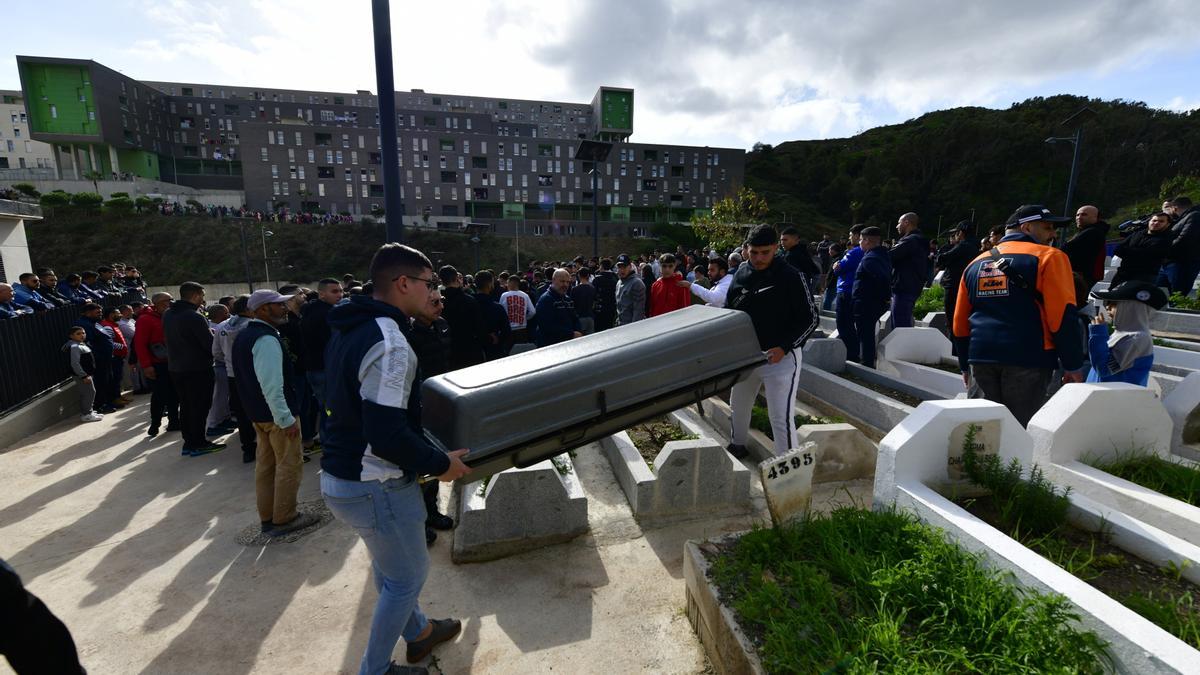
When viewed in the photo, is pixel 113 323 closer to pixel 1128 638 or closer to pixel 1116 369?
pixel 1128 638

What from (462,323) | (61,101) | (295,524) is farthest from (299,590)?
(61,101)

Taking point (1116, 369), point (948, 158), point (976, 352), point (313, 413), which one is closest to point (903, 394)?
point (1116, 369)

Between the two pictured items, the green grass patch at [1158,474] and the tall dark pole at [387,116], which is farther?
the tall dark pole at [387,116]

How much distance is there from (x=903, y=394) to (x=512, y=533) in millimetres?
4765

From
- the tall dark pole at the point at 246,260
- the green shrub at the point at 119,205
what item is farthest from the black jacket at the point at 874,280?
the green shrub at the point at 119,205

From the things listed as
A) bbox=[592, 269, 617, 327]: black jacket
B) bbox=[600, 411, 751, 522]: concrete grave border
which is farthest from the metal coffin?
bbox=[592, 269, 617, 327]: black jacket

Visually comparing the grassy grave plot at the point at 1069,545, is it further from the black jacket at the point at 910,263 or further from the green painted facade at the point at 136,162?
the green painted facade at the point at 136,162

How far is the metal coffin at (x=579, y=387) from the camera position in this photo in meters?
2.67

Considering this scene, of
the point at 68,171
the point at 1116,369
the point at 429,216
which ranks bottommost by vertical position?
the point at 1116,369

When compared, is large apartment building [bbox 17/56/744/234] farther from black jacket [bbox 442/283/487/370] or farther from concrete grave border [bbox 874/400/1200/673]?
concrete grave border [bbox 874/400/1200/673]

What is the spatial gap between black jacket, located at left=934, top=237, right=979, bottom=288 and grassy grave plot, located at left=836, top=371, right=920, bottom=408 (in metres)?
1.63

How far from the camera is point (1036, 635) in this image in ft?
6.56

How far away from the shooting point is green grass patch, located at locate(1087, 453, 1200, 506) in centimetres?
301

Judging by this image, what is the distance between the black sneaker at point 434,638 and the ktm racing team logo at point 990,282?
4137 millimetres
